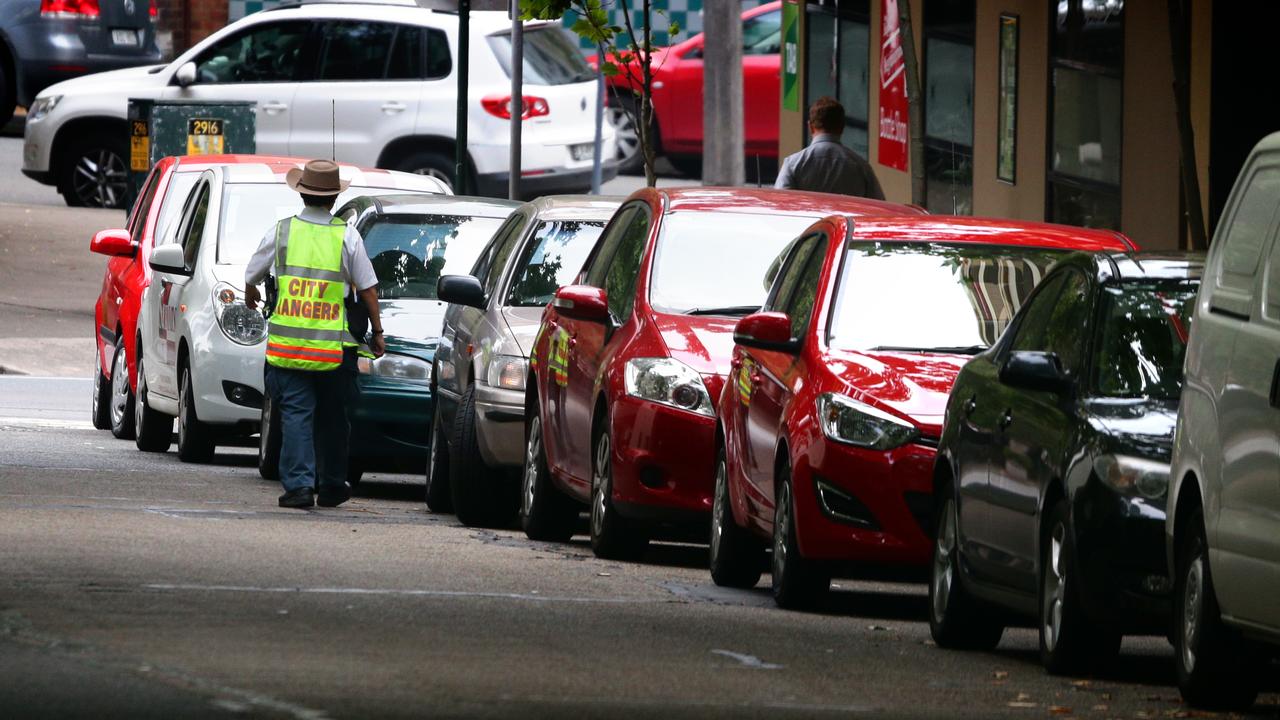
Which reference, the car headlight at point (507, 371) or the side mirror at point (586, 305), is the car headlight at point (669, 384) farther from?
the car headlight at point (507, 371)

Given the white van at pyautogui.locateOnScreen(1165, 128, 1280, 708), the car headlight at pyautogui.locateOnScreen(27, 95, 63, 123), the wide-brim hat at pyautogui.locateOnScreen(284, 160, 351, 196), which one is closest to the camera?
the white van at pyautogui.locateOnScreen(1165, 128, 1280, 708)

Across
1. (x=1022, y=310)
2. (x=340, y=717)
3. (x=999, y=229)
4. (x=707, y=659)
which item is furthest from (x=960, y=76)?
(x=340, y=717)

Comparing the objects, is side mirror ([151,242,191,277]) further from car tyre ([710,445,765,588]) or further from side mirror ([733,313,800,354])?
side mirror ([733,313,800,354])

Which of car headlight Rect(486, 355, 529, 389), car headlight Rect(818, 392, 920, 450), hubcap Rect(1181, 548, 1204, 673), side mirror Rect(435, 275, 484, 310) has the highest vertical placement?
side mirror Rect(435, 275, 484, 310)

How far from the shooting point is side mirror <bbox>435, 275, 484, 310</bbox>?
14047 mm

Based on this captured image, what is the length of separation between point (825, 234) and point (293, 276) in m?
3.37

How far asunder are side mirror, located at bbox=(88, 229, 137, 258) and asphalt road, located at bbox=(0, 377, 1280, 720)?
185 inches

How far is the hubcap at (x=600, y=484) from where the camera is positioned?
1216 cm

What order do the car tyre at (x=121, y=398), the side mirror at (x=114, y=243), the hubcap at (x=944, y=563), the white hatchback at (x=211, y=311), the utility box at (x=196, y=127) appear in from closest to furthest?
the hubcap at (x=944, y=563)
the white hatchback at (x=211, y=311)
the side mirror at (x=114, y=243)
the car tyre at (x=121, y=398)
the utility box at (x=196, y=127)

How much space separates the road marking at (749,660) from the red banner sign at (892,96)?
1383 cm

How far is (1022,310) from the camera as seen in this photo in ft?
32.9

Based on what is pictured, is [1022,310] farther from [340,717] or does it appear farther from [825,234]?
[340,717]

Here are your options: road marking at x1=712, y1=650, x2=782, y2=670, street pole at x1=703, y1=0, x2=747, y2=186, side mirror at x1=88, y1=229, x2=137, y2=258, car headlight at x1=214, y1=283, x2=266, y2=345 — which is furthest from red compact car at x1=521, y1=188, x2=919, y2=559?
street pole at x1=703, y1=0, x2=747, y2=186

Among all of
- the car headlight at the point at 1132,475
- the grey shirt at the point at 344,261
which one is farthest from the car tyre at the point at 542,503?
the car headlight at the point at 1132,475
